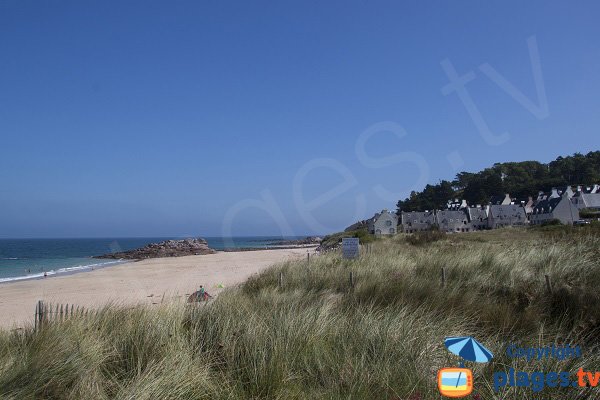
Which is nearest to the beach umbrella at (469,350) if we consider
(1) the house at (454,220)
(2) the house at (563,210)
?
(2) the house at (563,210)

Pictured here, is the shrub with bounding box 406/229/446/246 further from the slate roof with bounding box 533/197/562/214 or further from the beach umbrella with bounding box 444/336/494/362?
the slate roof with bounding box 533/197/562/214

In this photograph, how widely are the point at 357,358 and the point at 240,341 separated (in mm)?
1177

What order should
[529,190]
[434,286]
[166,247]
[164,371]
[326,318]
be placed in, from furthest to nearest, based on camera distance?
1. [529,190]
2. [166,247]
3. [434,286]
4. [326,318]
5. [164,371]

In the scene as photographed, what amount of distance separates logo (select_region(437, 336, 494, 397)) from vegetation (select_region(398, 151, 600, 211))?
10614 cm

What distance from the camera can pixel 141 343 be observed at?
3.99 meters

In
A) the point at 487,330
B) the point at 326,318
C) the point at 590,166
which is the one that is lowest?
the point at 487,330

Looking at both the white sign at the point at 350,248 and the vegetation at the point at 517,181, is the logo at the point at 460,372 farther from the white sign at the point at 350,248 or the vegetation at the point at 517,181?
the vegetation at the point at 517,181

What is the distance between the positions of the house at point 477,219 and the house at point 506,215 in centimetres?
97

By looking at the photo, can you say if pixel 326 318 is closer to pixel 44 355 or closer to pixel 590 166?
pixel 44 355

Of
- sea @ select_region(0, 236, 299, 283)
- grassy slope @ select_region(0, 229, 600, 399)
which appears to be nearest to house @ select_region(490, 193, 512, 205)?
sea @ select_region(0, 236, 299, 283)

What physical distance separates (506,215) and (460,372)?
81707 mm

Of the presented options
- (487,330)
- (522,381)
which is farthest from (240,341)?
(487,330)

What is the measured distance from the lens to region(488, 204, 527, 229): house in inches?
2975

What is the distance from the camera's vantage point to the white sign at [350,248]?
13469mm
